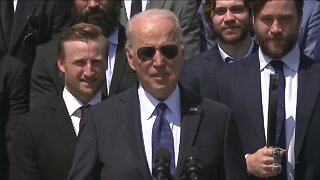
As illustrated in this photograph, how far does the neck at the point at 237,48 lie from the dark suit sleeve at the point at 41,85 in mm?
1373

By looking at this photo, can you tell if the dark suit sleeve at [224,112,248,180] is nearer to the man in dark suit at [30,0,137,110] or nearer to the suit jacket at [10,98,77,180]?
the suit jacket at [10,98,77,180]

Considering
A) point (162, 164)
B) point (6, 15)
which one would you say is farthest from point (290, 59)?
point (6, 15)

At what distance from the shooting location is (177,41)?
178 inches

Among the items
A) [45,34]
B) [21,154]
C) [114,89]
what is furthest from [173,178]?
[45,34]

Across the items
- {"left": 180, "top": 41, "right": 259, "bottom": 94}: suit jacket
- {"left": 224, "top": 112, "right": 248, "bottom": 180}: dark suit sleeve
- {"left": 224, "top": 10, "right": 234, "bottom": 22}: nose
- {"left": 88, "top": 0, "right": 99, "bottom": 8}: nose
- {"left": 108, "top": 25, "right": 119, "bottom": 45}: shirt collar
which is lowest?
{"left": 224, "top": 112, "right": 248, "bottom": 180}: dark suit sleeve

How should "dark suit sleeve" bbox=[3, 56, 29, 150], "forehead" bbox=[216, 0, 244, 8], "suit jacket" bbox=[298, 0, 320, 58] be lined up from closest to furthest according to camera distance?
1. "dark suit sleeve" bbox=[3, 56, 29, 150]
2. "forehead" bbox=[216, 0, 244, 8]
3. "suit jacket" bbox=[298, 0, 320, 58]

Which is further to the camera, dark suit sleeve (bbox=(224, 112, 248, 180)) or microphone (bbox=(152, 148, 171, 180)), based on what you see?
dark suit sleeve (bbox=(224, 112, 248, 180))

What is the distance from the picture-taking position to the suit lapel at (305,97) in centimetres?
505

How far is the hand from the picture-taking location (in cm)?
482

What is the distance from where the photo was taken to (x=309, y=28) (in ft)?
22.7

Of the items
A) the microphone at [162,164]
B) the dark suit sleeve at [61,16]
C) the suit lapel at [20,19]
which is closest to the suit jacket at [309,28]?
the dark suit sleeve at [61,16]

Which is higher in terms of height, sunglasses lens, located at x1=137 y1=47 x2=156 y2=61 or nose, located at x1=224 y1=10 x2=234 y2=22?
sunglasses lens, located at x1=137 y1=47 x2=156 y2=61

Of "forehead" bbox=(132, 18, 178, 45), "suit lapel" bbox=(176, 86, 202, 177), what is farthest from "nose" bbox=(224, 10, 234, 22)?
"forehead" bbox=(132, 18, 178, 45)

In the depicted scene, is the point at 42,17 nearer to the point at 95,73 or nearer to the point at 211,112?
the point at 95,73
